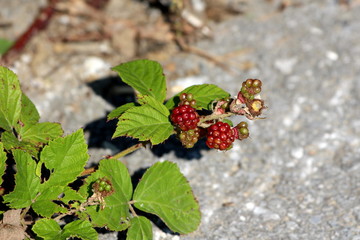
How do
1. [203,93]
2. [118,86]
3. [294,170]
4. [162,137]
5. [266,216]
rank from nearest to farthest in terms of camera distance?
[162,137] < [203,93] < [266,216] < [294,170] < [118,86]

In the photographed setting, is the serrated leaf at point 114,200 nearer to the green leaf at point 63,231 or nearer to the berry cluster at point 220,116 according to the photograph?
the green leaf at point 63,231

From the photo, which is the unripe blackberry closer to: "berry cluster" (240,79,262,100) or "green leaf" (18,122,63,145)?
"berry cluster" (240,79,262,100)

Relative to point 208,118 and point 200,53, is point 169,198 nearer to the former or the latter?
point 208,118

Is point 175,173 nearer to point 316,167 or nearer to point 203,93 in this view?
point 203,93

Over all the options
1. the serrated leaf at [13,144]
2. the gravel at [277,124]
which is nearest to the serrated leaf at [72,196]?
the serrated leaf at [13,144]

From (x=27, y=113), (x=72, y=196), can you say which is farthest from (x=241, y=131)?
(x=27, y=113)

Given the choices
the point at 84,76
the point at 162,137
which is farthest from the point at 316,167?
the point at 84,76
